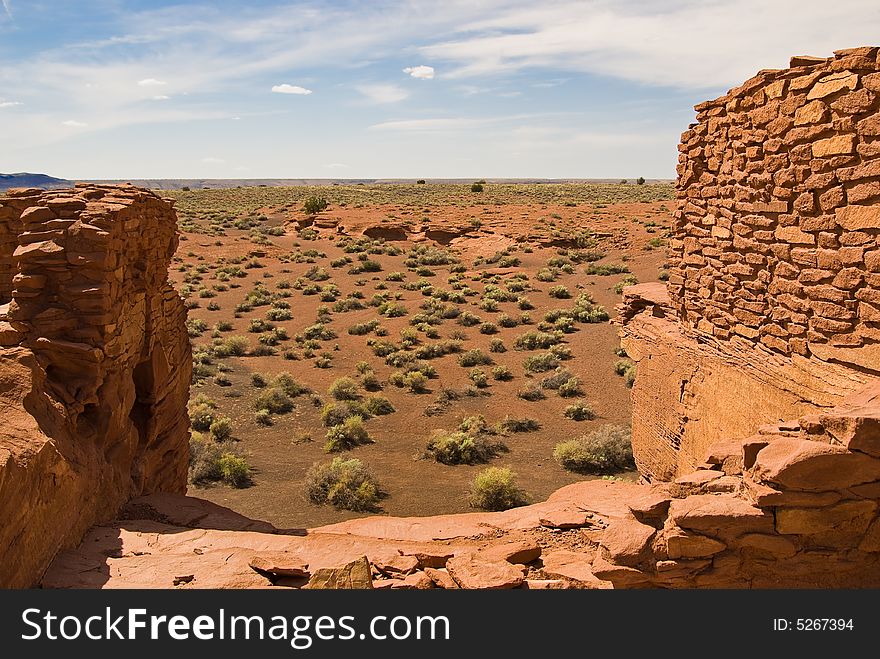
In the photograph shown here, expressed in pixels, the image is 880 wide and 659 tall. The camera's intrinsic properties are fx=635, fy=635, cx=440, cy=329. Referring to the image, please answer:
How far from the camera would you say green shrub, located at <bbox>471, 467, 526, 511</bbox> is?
38.7ft

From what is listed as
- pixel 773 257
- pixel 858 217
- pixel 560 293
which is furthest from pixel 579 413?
pixel 560 293

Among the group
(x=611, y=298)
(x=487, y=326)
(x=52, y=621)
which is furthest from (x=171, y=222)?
(x=611, y=298)

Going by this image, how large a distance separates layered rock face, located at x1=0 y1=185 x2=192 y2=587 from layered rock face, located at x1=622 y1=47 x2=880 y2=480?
21.8 ft

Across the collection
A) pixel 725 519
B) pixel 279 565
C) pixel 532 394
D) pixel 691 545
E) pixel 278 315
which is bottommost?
pixel 532 394

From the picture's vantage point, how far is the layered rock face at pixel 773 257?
5305 mm

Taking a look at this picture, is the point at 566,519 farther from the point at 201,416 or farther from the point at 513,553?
the point at 201,416

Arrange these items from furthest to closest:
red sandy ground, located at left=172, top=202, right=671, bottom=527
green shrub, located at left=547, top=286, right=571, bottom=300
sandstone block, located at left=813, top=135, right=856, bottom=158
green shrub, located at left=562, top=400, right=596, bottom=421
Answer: green shrub, located at left=547, top=286, right=571, bottom=300 < green shrub, located at left=562, top=400, right=596, bottom=421 < red sandy ground, located at left=172, top=202, right=671, bottom=527 < sandstone block, located at left=813, top=135, right=856, bottom=158

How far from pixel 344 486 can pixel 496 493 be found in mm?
2890

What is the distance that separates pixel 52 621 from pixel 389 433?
11.8 m

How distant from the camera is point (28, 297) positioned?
7082 mm

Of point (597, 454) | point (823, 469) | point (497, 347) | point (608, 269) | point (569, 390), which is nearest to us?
point (823, 469)

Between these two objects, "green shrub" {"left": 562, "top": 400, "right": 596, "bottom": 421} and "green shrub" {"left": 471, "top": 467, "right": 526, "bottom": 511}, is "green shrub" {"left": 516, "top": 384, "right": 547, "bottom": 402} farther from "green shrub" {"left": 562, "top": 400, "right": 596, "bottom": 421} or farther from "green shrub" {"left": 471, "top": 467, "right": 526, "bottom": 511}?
"green shrub" {"left": 471, "top": 467, "right": 526, "bottom": 511}

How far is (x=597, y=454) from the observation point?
44.6 ft

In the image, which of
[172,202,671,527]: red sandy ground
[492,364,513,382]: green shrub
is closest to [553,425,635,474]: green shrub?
[172,202,671,527]: red sandy ground
